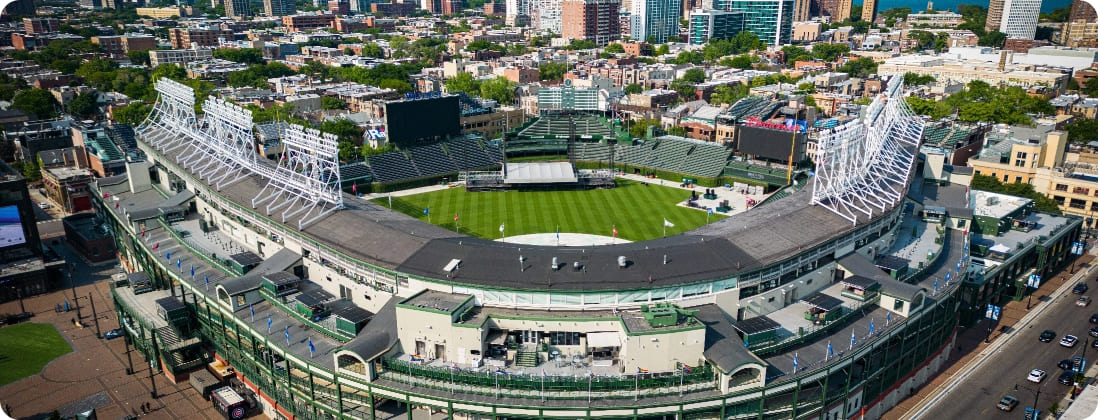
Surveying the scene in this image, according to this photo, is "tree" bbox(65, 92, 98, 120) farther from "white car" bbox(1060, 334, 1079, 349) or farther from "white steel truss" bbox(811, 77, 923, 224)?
"white car" bbox(1060, 334, 1079, 349)

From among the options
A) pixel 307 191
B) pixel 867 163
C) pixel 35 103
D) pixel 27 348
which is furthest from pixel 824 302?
pixel 35 103

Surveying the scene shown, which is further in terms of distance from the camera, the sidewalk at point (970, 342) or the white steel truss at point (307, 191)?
the white steel truss at point (307, 191)

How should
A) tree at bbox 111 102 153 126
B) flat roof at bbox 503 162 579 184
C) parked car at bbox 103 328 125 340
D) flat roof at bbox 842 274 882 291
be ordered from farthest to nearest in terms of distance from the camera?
tree at bbox 111 102 153 126 → flat roof at bbox 503 162 579 184 → parked car at bbox 103 328 125 340 → flat roof at bbox 842 274 882 291

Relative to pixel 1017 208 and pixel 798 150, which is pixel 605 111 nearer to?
pixel 798 150

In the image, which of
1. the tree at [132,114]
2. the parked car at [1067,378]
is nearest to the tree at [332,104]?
the tree at [132,114]

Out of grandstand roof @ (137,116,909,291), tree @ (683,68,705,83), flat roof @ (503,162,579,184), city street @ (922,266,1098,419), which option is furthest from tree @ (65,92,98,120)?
city street @ (922,266,1098,419)

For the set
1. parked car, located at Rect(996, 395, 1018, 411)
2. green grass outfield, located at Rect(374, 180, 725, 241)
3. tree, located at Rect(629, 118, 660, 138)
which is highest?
tree, located at Rect(629, 118, 660, 138)

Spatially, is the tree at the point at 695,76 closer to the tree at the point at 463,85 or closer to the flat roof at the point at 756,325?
the tree at the point at 463,85
